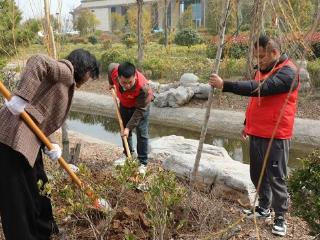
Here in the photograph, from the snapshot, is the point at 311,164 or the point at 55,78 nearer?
the point at 55,78

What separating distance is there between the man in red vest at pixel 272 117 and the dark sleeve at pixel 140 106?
52.2 inches

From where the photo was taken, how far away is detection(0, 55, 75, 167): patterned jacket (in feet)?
7.87

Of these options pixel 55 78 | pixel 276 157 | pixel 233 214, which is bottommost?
pixel 233 214

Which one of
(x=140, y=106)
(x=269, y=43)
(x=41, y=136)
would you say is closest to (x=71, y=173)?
(x=41, y=136)

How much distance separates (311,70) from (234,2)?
8.30m

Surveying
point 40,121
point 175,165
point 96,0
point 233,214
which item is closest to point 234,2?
point 40,121

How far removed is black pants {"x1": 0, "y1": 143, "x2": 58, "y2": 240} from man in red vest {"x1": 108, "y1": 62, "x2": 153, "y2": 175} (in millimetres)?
1386

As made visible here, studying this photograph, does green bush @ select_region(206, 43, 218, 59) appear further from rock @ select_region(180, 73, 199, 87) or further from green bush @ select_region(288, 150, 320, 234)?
green bush @ select_region(288, 150, 320, 234)

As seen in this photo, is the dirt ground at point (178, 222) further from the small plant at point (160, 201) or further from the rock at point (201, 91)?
the rock at point (201, 91)

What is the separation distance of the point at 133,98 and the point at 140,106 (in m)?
0.15

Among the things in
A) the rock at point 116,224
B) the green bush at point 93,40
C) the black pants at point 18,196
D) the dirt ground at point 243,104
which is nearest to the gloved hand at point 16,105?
the black pants at point 18,196

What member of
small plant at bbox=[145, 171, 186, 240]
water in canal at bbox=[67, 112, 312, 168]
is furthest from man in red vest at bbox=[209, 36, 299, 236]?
water in canal at bbox=[67, 112, 312, 168]

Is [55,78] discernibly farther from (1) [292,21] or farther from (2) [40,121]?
(1) [292,21]

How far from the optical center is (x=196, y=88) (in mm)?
10406
